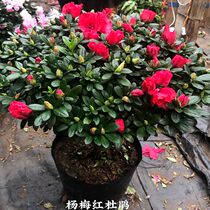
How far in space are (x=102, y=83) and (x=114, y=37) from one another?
23 centimetres

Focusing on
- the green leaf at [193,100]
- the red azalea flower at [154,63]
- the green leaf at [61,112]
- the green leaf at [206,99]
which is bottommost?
the green leaf at [206,99]

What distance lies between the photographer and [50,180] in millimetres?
2088

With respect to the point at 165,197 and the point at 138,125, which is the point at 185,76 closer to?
the point at 138,125

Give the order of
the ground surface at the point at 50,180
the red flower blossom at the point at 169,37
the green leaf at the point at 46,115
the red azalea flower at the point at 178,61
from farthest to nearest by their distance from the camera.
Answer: the ground surface at the point at 50,180 < the red flower blossom at the point at 169,37 < the red azalea flower at the point at 178,61 < the green leaf at the point at 46,115

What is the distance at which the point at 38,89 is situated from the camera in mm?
1329

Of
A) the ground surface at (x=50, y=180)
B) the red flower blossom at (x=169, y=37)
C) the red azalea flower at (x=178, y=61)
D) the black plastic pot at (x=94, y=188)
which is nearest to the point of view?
the red azalea flower at (x=178, y=61)

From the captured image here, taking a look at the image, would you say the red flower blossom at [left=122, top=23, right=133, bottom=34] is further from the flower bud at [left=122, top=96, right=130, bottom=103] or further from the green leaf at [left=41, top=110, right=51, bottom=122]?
the green leaf at [left=41, top=110, right=51, bottom=122]

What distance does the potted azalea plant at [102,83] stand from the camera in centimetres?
124

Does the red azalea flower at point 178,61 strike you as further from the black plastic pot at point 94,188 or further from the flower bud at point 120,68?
the black plastic pot at point 94,188

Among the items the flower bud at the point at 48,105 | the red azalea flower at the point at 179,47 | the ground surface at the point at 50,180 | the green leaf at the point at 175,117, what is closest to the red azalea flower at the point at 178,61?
the red azalea flower at the point at 179,47

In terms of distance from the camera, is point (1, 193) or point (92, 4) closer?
point (1, 193)

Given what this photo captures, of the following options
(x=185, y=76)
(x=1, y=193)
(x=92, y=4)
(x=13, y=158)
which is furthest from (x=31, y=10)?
(x=185, y=76)

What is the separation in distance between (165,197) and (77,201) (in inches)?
25.0

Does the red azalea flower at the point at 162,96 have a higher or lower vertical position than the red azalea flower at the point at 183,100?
higher
